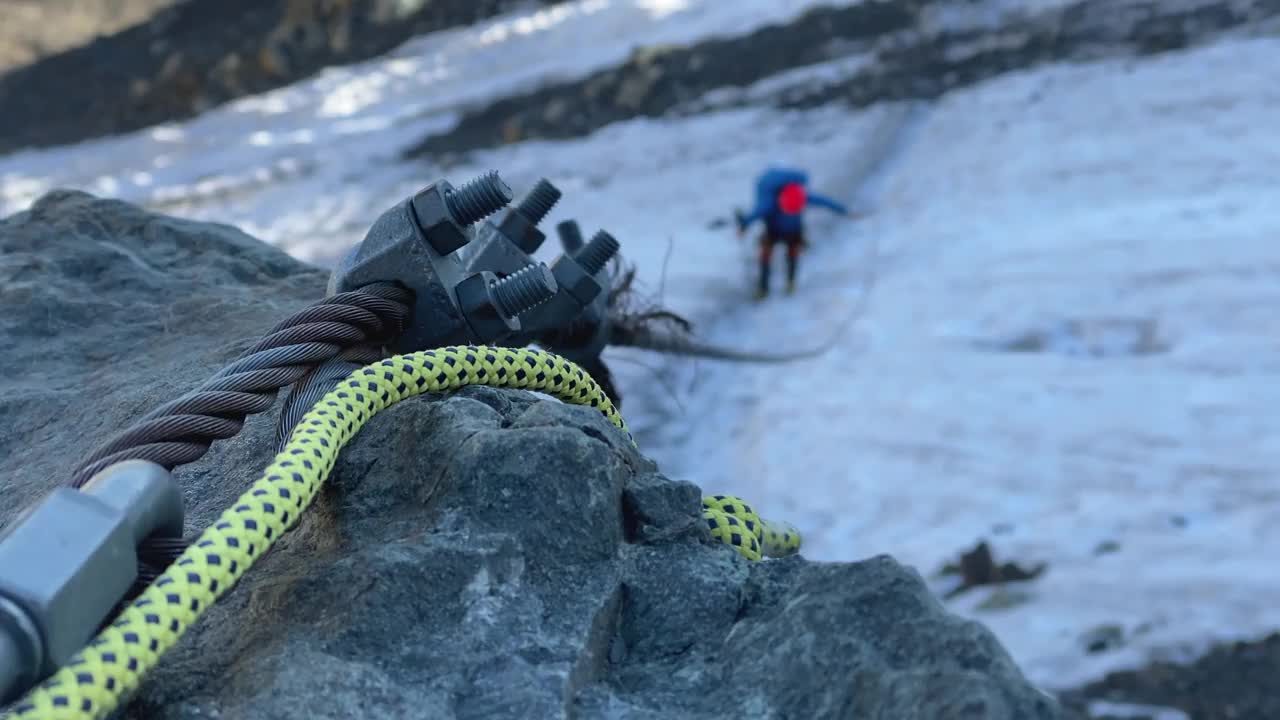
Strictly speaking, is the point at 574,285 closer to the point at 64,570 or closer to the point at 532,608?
the point at 532,608

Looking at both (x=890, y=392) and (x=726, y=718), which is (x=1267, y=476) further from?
(x=726, y=718)

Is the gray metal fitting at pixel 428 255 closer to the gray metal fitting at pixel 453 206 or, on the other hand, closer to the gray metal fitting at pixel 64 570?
the gray metal fitting at pixel 453 206

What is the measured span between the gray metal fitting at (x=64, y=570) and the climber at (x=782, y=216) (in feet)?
10.8

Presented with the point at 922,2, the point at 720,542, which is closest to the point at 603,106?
the point at 922,2

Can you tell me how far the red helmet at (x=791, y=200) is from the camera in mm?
4238

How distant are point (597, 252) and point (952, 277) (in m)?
2.33

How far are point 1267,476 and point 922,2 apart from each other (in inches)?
153

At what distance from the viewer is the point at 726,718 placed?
3.11ft

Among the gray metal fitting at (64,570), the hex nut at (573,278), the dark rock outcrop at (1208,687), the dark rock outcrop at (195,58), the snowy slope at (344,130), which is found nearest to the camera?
the gray metal fitting at (64,570)

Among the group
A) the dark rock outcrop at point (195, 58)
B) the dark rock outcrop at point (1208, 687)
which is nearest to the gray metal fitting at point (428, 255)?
the dark rock outcrop at point (1208, 687)

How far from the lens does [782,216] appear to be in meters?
4.25

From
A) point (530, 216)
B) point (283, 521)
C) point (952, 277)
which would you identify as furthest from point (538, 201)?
point (952, 277)

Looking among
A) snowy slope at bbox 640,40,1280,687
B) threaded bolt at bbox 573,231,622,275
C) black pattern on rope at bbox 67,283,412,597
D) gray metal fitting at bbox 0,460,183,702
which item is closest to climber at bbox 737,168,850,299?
snowy slope at bbox 640,40,1280,687

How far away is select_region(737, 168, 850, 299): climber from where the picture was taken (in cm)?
421
